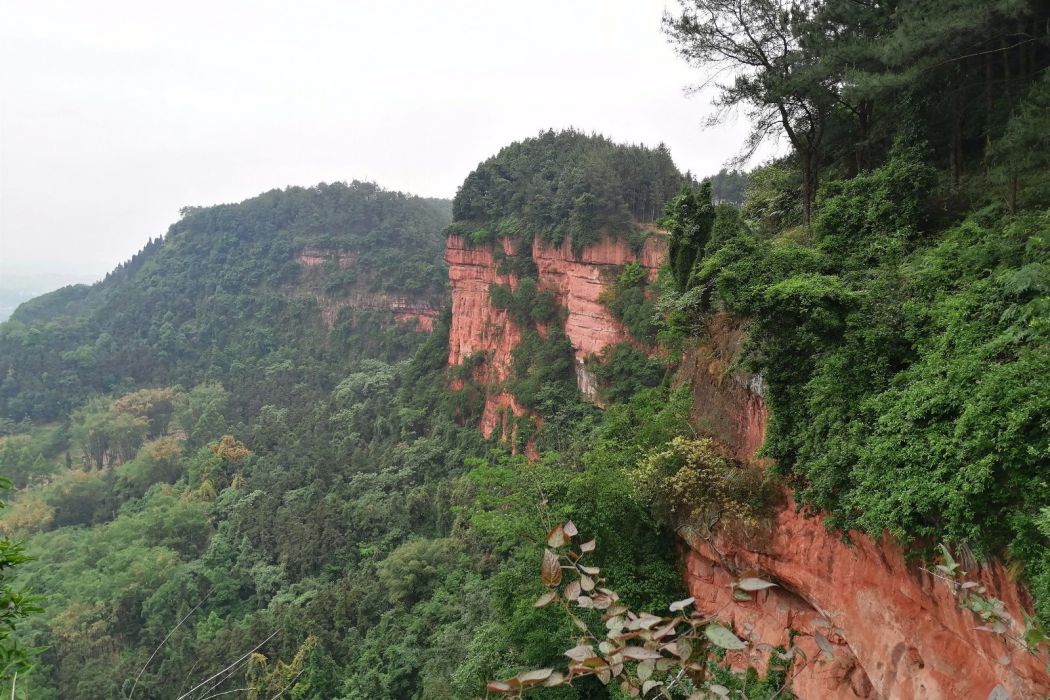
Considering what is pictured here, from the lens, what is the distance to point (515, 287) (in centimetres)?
3288

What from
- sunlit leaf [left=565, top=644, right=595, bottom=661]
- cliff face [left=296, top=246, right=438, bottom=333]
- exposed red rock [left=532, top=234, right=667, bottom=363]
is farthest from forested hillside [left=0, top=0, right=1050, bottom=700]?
cliff face [left=296, top=246, right=438, bottom=333]

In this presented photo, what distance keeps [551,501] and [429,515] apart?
58.2ft

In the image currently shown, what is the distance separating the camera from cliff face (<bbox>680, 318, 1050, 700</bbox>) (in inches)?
206

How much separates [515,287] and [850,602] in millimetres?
27049

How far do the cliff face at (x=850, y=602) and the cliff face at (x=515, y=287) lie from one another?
1628 cm

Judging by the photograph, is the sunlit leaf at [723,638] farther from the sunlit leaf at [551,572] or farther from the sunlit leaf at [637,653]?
the sunlit leaf at [551,572]

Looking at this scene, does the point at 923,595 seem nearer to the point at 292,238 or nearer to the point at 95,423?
the point at 95,423

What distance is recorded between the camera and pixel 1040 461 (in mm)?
4621

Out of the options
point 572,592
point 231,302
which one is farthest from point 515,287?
point 231,302

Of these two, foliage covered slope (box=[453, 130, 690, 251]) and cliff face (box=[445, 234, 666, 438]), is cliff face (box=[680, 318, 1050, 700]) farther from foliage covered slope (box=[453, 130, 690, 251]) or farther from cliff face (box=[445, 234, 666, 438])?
foliage covered slope (box=[453, 130, 690, 251])

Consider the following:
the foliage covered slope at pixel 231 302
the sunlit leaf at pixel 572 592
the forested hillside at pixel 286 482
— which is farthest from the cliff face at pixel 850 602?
the foliage covered slope at pixel 231 302

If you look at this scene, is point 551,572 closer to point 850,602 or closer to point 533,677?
point 533,677

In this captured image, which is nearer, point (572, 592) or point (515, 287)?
point (572, 592)

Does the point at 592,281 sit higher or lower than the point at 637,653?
higher
